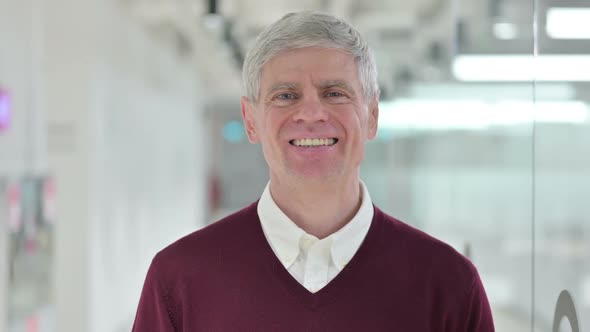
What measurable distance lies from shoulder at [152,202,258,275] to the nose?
316 millimetres

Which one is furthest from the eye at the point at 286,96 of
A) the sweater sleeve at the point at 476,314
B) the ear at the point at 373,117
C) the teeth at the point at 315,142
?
the sweater sleeve at the point at 476,314

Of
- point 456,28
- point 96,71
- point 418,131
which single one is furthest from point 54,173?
point 456,28

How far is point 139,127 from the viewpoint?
8750mm

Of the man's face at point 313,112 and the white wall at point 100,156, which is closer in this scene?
the man's face at point 313,112

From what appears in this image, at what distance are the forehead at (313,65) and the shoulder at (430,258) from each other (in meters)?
0.39

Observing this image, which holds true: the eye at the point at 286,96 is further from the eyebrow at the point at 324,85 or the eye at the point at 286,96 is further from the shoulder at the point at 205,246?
the shoulder at the point at 205,246

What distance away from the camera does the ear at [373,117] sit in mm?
1748

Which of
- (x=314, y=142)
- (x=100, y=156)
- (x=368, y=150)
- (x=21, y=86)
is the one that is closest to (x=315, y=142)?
(x=314, y=142)

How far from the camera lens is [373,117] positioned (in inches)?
70.2

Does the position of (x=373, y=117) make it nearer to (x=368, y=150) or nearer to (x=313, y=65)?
(x=313, y=65)

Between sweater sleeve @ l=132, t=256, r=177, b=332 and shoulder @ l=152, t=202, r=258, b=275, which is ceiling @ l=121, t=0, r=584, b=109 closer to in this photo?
shoulder @ l=152, t=202, r=258, b=275

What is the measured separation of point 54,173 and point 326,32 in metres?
5.18

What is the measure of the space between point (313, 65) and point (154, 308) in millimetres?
696

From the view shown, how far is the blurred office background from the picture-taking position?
1.89m
